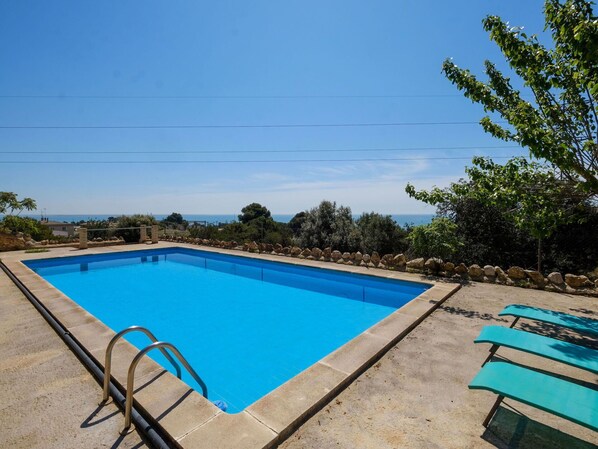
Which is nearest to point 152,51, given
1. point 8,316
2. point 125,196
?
point 8,316

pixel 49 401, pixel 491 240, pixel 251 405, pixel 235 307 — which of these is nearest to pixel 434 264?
pixel 491 240

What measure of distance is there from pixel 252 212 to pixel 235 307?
155 feet

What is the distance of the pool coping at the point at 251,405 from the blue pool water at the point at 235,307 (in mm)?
906

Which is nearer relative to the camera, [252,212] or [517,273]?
[517,273]

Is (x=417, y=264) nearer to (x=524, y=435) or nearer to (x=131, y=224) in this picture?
(x=524, y=435)

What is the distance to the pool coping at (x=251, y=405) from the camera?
93.2 inches


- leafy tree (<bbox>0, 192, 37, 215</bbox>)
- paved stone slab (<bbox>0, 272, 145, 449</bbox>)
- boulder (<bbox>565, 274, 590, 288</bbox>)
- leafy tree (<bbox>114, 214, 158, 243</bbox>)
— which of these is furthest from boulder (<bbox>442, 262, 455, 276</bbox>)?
leafy tree (<bbox>0, 192, 37, 215</bbox>)

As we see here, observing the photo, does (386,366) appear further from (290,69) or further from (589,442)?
(290,69)

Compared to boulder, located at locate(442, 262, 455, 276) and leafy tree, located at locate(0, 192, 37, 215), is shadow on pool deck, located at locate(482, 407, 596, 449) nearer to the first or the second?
boulder, located at locate(442, 262, 455, 276)

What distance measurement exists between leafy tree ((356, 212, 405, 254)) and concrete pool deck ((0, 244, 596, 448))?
909 cm

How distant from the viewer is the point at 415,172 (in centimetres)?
2083

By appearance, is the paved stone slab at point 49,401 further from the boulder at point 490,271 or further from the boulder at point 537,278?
the boulder at point 537,278

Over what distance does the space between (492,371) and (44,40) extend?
17318 mm

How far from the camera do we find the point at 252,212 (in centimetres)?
5359
